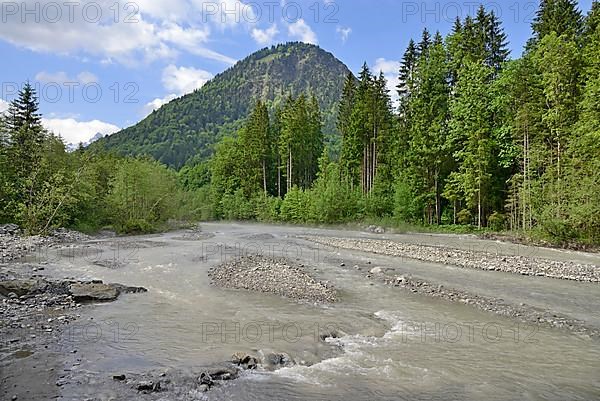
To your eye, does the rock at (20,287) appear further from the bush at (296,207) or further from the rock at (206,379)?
the bush at (296,207)

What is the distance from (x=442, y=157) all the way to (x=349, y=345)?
31941 mm

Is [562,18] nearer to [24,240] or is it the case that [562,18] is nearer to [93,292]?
[93,292]

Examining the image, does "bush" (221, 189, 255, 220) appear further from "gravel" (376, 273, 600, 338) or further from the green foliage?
"gravel" (376, 273, 600, 338)

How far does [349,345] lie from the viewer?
9.06 metres

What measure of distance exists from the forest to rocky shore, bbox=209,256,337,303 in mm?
16925

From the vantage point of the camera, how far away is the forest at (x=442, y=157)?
27.0 meters

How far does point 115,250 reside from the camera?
82.3 ft

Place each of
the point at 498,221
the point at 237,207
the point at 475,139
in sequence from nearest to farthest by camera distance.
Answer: the point at 498,221 < the point at 475,139 < the point at 237,207

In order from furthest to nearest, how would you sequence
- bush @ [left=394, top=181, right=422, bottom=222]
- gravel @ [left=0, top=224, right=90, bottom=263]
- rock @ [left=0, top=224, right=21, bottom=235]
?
bush @ [left=394, top=181, right=422, bottom=222] → rock @ [left=0, top=224, right=21, bottom=235] → gravel @ [left=0, top=224, right=90, bottom=263]

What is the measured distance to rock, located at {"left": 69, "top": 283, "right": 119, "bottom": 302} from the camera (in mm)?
12727

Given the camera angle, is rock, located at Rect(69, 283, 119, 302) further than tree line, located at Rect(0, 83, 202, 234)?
No

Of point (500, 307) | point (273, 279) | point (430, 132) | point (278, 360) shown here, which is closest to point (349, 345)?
point (278, 360)

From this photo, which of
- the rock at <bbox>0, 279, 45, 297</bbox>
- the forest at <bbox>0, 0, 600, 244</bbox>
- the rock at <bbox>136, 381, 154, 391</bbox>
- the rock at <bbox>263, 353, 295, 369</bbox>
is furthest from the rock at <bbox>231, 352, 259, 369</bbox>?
the forest at <bbox>0, 0, 600, 244</bbox>

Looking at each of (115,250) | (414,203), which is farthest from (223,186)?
(115,250)
